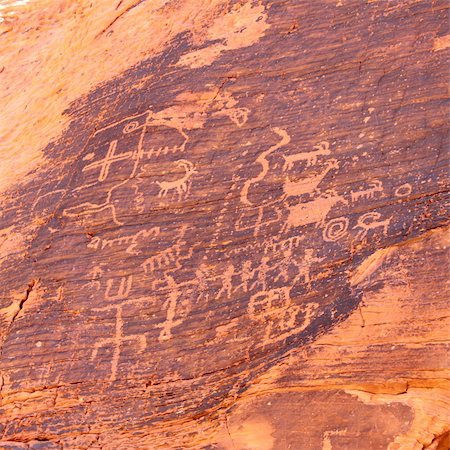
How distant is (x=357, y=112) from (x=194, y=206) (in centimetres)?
105

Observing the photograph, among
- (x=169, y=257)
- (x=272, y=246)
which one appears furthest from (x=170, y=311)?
(x=272, y=246)

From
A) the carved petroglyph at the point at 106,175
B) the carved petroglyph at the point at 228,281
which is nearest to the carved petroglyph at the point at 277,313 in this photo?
the carved petroglyph at the point at 228,281

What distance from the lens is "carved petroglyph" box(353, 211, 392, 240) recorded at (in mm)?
3319

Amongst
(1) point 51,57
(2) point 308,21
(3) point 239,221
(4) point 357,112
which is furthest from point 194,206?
(1) point 51,57

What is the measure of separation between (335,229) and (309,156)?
17.6 inches

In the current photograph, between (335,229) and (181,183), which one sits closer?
(335,229)

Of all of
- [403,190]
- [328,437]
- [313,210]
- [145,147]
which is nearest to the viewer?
[328,437]

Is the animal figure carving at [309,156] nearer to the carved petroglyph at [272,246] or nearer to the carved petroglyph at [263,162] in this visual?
the carved petroglyph at [263,162]

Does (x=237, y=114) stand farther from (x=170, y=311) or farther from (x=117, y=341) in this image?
(x=117, y=341)

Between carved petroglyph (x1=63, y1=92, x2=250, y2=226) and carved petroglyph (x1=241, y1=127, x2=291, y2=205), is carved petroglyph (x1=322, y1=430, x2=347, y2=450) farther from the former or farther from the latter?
carved petroglyph (x1=63, y1=92, x2=250, y2=226)

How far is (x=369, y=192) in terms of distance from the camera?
3377mm

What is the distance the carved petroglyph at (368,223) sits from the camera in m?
3.32

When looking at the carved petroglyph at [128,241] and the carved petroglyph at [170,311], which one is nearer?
the carved petroglyph at [170,311]

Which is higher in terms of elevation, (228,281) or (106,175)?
(106,175)
